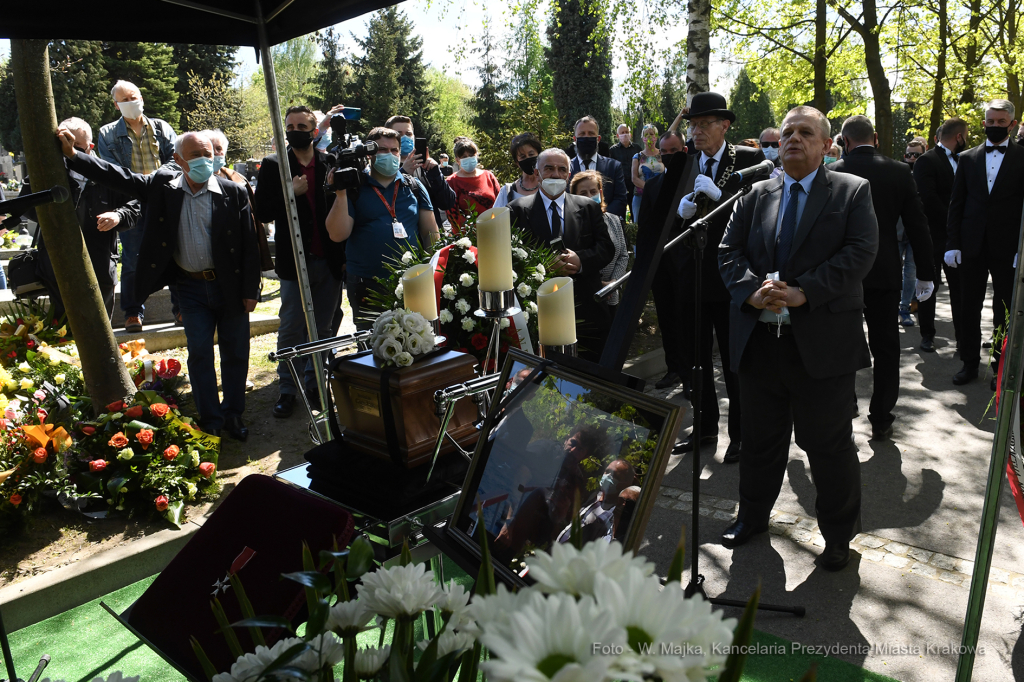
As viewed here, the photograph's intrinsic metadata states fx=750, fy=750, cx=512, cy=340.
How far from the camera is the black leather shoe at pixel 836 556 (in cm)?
344

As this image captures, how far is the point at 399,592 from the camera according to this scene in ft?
3.19

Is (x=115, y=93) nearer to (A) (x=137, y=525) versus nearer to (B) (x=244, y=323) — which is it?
(B) (x=244, y=323)

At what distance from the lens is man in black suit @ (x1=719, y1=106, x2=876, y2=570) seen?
335 centimetres

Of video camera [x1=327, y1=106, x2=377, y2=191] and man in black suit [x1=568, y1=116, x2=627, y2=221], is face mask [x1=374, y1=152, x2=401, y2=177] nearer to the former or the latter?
video camera [x1=327, y1=106, x2=377, y2=191]

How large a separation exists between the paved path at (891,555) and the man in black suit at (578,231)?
115cm

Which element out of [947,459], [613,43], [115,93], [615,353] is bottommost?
[947,459]

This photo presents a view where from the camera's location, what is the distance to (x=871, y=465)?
4.71 m

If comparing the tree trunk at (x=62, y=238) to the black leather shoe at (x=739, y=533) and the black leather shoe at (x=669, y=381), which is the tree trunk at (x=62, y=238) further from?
the black leather shoe at (x=669, y=381)

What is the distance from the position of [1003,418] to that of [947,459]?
305 cm

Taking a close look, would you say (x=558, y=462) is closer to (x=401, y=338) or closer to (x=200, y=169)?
(x=401, y=338)

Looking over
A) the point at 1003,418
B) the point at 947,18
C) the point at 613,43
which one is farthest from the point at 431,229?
the point at 947,18

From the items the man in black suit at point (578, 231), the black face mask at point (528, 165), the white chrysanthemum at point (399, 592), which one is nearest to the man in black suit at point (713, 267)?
the man in black suit at point (578, 231)

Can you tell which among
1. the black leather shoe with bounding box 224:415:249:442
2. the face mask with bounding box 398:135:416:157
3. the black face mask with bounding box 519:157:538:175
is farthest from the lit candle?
the face mask with bounding box 398:135:416:157

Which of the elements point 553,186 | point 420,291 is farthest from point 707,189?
point 553,186
